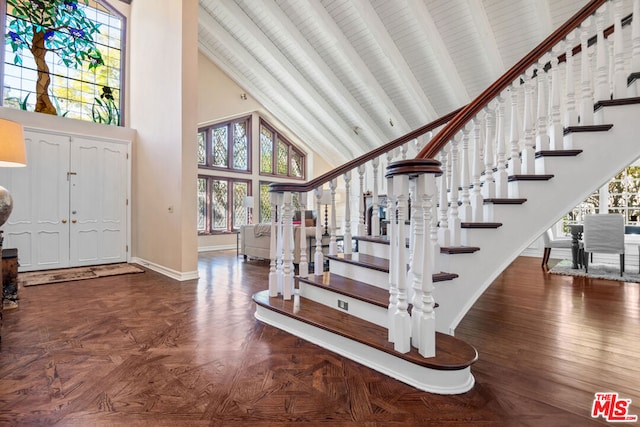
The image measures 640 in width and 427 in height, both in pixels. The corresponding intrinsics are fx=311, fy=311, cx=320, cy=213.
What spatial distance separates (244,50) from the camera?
23.1 feet

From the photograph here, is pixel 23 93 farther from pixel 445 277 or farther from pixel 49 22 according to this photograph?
pixel 445 277

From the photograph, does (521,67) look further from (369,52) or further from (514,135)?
(369,52)

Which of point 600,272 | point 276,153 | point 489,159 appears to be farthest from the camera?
point 276,153

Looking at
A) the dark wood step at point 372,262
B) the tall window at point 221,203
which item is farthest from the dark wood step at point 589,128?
the tall window at point 221,203

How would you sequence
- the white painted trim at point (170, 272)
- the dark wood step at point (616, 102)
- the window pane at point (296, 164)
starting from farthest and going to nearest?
the window pane at point (296, 164), the white painted trim at point (170, 272), the dark wood step at point (616, 102)

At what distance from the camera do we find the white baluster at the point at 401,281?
5.23ft

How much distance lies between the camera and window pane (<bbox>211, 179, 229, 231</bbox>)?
26.5ft

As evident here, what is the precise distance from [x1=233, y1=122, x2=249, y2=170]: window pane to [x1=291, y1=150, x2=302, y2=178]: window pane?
1.67 meters

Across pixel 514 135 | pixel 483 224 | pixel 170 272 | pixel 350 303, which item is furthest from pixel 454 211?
pixel 170 272

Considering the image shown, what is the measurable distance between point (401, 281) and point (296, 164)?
8760 mm

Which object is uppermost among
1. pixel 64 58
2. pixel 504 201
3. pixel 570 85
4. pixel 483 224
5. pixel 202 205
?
pixel 64 58

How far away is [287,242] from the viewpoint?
2.46 meters

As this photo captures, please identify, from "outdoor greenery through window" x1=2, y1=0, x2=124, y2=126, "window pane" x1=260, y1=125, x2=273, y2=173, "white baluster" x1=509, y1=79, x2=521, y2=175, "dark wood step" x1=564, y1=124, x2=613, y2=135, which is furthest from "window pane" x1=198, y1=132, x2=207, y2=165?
"dark wood step" x1=564, y1=124, x2=613, y2=135

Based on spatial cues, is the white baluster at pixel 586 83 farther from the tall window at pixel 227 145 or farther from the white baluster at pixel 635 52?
the tall window at pixel 227 145
